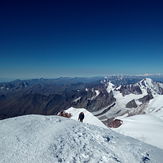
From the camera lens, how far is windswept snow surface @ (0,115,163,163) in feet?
40.4

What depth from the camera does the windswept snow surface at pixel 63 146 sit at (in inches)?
485

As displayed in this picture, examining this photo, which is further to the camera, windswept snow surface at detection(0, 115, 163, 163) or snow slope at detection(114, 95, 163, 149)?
snow slope at detection(114, 95, 163, 149)

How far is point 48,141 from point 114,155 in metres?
4.48

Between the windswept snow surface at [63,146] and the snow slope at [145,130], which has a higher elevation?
the windswept snow surface at [63,146]

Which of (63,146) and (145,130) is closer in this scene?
(63,146)

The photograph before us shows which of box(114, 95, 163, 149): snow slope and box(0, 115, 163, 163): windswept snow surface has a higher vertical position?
box(0, 115, 163, 163): windswept snow surface

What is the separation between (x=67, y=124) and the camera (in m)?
18.6

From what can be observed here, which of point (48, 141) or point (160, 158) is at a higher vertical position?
point (48, 141)

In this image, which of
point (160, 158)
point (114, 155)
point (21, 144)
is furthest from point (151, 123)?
point (21, 144)

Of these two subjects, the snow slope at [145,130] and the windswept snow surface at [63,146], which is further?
the snow slope at [145,130]

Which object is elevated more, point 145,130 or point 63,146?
point 63,146

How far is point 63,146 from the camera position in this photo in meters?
13.8

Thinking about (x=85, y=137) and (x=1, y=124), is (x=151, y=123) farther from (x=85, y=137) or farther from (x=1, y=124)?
(x=1, y=124)

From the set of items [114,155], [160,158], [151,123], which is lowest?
[151,123]
